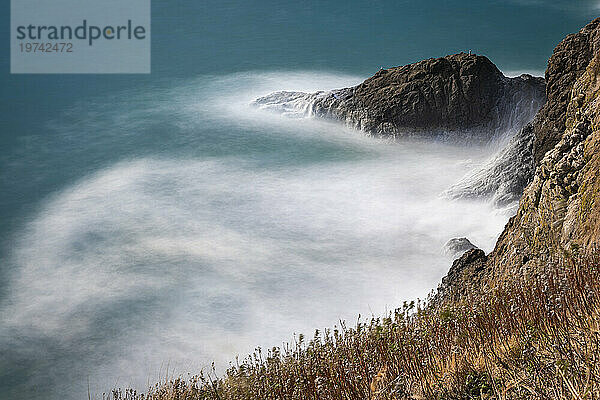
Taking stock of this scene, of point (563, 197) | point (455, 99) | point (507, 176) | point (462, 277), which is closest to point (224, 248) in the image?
point (462, 277)

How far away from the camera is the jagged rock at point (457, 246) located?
10031 millimetres

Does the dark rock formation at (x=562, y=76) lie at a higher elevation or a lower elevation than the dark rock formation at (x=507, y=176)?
higher

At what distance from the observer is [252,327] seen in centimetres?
877

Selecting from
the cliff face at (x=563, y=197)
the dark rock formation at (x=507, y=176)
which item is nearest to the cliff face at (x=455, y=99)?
the dark rock formation at (x=507, y=176)

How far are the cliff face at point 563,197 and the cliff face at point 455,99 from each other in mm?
7603

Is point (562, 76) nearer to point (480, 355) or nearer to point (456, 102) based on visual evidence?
point (480, 355)

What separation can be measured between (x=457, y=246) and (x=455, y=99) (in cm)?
572

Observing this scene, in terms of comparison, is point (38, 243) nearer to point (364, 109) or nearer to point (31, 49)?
point (364, 109)

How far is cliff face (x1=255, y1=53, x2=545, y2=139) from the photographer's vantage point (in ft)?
48.4

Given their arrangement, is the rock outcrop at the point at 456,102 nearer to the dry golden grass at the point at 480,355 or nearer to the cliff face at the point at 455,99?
the cliff face at the point at 455,99

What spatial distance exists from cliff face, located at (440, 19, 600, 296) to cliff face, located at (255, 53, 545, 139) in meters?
7.60

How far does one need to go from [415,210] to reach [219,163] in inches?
213

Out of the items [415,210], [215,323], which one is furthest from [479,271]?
[415,210]

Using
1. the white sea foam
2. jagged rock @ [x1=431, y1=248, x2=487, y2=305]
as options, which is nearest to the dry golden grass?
jagged rock @ [x1=431, y1=248, x2=487, y2=305]
